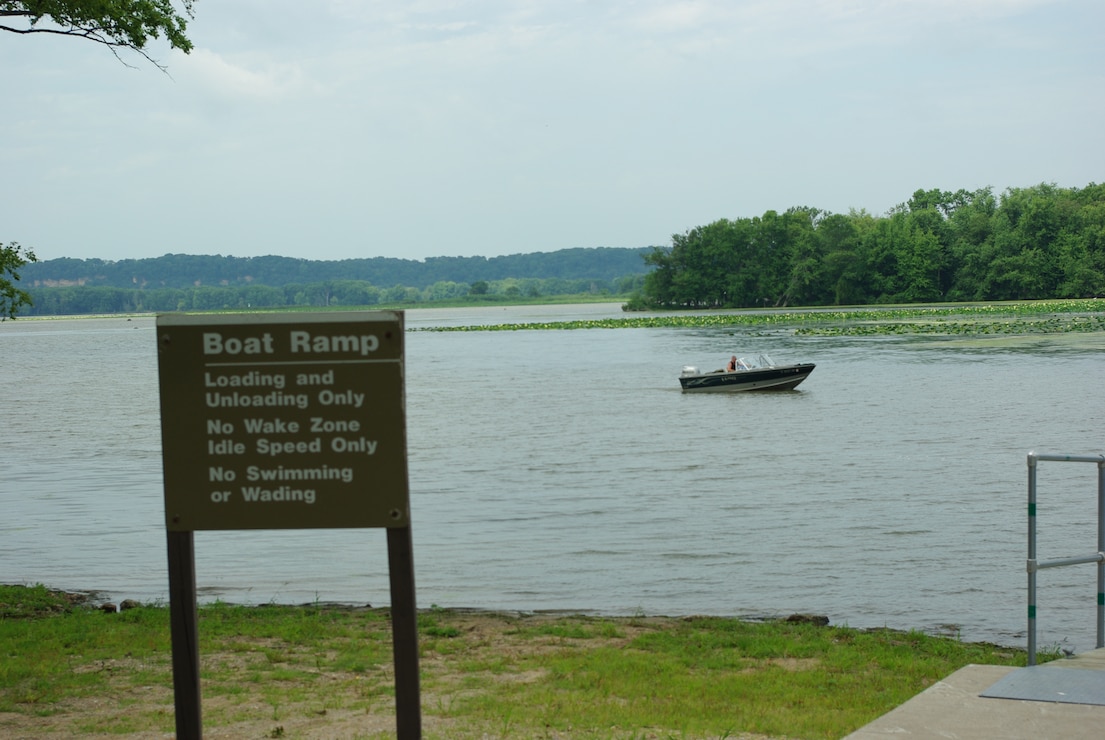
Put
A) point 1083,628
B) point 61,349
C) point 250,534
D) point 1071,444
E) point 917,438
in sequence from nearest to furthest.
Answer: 1. point 1083,628
2. point 250,534
3. point 1071,444
4. point 917,438
5. point 61,349

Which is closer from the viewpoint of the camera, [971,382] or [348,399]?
[348,399]

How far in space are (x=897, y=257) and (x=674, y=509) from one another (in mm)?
135204

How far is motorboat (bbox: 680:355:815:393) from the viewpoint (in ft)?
137

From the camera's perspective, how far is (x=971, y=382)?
4356cm

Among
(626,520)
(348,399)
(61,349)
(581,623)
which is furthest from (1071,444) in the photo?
(61,349)

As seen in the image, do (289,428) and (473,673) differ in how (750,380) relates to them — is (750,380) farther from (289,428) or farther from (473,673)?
(289,428)

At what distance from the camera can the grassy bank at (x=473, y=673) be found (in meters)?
6.80

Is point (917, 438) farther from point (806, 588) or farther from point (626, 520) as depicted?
point (806, 588)

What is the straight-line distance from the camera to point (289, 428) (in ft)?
15.7

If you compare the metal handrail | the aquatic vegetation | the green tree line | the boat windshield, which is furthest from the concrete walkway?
the green tree line

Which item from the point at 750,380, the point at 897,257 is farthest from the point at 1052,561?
the point at 897,257

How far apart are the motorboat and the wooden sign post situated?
37.6 metres

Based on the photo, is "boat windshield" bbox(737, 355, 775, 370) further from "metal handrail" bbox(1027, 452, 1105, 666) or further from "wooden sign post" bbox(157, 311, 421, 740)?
"wooden sign post" bbox(157, 311, 421, 740)

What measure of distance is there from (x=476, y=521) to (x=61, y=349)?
104514 mm
